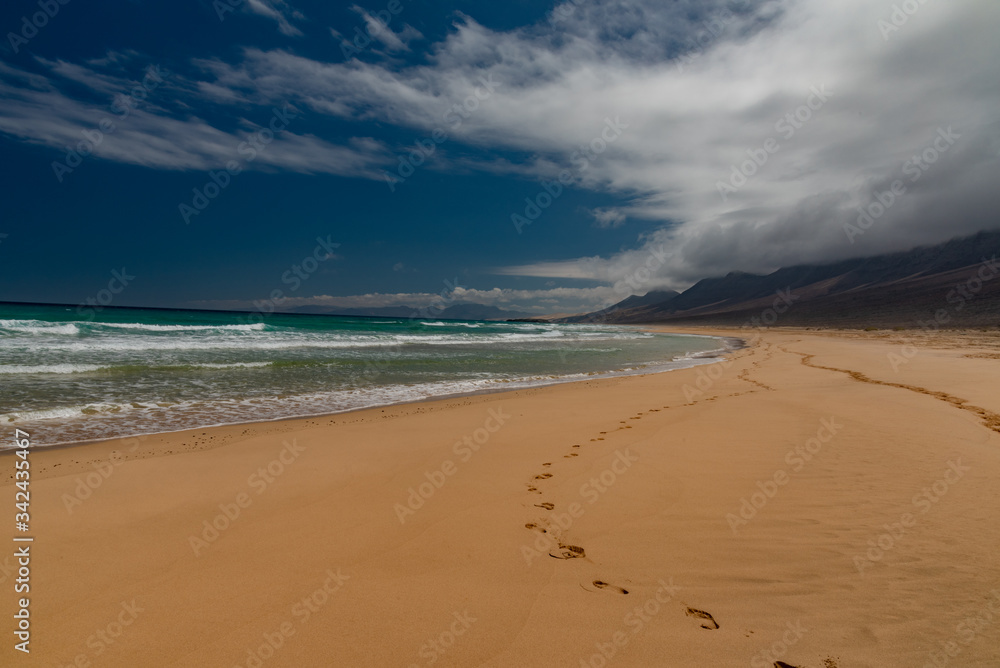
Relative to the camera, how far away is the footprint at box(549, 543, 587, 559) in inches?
135

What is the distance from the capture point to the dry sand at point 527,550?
247 centimetres

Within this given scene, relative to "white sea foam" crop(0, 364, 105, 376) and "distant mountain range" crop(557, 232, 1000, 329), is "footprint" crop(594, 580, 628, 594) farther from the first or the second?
"distant mountain range" crop(557, 232, 1000, 329)

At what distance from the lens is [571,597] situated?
2.89 meters

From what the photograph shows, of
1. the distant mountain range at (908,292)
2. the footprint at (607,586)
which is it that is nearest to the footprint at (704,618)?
the footprint at (607,586)

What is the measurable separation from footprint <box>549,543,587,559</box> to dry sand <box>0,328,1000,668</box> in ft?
0.06

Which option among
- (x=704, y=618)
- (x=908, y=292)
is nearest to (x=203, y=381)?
(x=704, y=618)

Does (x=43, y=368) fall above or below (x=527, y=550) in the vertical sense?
above

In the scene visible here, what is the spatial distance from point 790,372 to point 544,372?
880 cm

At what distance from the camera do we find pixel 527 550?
11.6 feet

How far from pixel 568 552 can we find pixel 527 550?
0.33 meters

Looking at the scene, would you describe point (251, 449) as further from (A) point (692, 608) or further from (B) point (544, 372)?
(B) point (544, 372)

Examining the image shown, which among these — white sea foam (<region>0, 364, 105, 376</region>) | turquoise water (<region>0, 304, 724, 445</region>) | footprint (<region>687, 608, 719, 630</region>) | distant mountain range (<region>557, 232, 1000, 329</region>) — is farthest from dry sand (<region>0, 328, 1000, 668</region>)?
distant mountain range (<region>557, 232, 1000, 329</region>)

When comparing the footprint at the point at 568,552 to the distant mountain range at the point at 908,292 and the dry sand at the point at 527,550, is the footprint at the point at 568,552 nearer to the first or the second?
the dry sand at the point at 527,550

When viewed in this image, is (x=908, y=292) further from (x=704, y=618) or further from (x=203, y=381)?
(x=203, y=381)
